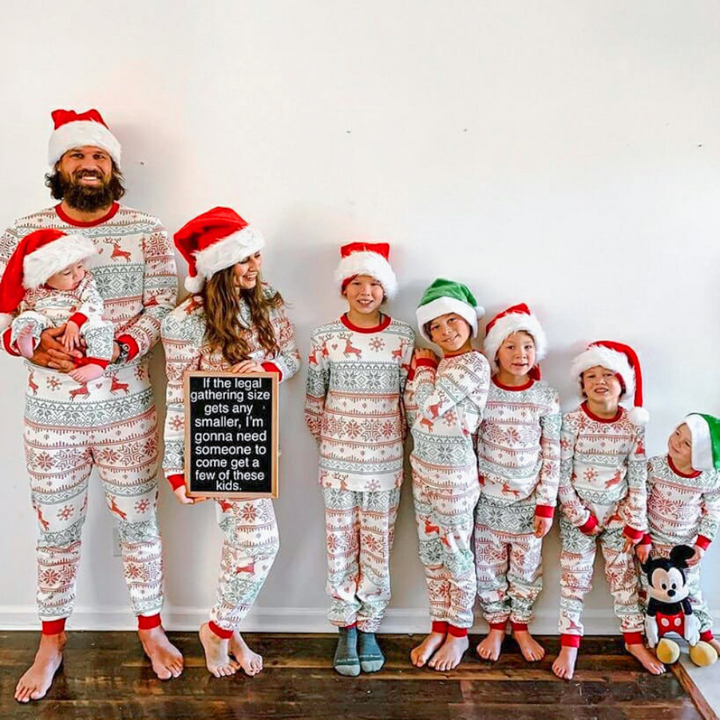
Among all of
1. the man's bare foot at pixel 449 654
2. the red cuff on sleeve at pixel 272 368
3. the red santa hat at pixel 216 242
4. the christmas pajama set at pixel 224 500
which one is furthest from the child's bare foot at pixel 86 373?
the man's bare foot at pixel 449 654

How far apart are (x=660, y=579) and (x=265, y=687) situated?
127cm

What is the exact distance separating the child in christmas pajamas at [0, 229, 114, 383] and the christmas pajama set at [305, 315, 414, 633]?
63 centimetres

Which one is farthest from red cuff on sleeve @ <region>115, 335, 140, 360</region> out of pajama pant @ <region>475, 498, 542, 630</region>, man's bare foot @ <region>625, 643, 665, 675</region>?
man's bare foot @ <region>625, 643, 665, 675</region>

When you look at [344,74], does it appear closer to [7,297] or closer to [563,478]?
[7,297]

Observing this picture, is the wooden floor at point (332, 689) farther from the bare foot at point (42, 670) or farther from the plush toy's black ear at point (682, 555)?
the plush toy's black ear at point (682, 555)

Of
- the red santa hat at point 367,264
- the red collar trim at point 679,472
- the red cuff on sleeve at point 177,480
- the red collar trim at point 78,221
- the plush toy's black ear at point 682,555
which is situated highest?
the red collar trim at point 78,221

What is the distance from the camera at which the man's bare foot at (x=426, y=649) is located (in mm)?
2182

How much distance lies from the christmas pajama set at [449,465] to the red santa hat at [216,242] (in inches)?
24.9

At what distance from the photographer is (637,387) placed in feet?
6.99

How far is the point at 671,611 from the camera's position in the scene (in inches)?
85.7

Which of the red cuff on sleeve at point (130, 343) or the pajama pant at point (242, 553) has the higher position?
the red cuff on sleeve at point (130, 343)

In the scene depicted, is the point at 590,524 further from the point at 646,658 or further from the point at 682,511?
the point at 646,658

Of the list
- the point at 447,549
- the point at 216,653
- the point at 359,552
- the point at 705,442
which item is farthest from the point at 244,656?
the point at 705,442

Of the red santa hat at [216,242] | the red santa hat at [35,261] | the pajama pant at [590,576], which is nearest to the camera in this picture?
the red santa hat at [35,261]
